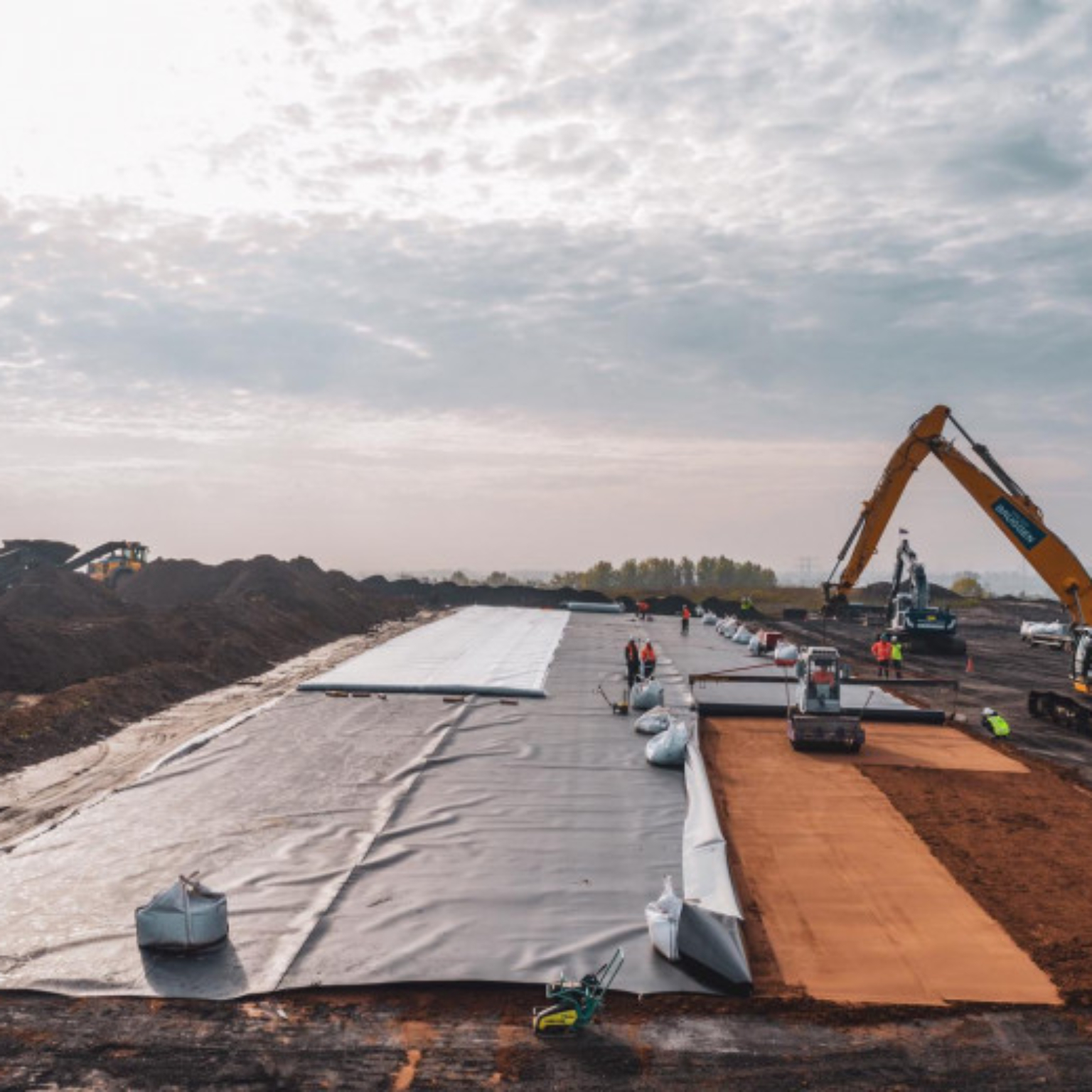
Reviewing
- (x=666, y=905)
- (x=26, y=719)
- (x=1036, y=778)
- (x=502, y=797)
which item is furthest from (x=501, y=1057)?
(x=26, y=719)

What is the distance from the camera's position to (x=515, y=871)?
43.5ft

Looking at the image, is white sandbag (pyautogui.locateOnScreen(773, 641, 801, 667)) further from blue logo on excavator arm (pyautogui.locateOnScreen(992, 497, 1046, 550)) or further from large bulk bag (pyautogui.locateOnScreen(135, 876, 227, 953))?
large bulk bag (pyautogui.locateOnScreen(135, 876, 227, 953))

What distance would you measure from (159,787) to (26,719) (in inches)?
375

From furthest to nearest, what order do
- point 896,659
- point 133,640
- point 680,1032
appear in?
point 133,640, point 896,659, point 680,1032

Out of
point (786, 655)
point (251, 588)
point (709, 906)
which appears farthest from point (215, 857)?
point (251, 588)

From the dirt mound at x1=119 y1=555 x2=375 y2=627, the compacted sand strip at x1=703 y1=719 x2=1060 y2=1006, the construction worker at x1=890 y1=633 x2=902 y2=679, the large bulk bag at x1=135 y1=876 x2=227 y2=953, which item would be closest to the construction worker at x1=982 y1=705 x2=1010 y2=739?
the compacted sand strip at x1=703 y1=719 x2=1060 y2=1006

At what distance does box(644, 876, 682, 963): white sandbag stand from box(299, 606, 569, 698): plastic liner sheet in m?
16.1

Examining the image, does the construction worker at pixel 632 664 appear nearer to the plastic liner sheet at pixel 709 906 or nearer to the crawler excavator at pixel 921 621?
the plastic liner sheet at pixel 709 906

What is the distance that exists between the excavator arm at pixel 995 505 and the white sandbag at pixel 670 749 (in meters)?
18.2

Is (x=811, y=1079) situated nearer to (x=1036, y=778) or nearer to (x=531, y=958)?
(x=531, y=958)

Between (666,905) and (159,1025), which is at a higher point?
(666,905)

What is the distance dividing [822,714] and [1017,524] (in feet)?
49.4

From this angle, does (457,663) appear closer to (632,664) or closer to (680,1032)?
(632,664)

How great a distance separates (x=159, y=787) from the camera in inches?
684
